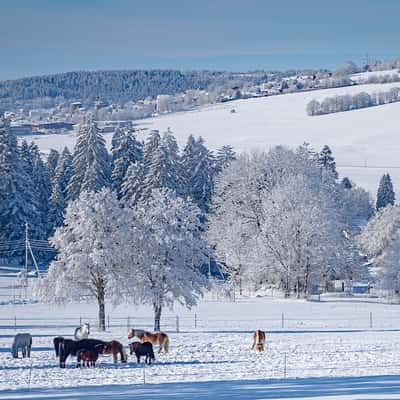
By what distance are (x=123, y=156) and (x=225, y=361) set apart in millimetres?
57594

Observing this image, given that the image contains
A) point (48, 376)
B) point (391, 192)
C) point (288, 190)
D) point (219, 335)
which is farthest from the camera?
point (391, 192)

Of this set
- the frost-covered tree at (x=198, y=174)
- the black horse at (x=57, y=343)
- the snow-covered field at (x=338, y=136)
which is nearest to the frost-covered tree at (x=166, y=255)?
the black horse at (x=57, y=343)

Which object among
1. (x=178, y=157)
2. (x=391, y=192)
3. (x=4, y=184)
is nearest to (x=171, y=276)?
(x=4, y=184)

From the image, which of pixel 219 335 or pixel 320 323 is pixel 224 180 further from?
pixel 219 335

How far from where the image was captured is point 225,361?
28844mm

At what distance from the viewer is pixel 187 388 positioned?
913 inches

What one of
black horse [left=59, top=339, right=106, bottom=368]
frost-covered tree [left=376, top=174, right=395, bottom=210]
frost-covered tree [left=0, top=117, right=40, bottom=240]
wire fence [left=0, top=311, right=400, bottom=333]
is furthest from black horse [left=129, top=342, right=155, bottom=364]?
frost-covered tree [left=376, top=174, right=395, bottom=210]

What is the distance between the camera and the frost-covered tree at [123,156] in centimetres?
8338

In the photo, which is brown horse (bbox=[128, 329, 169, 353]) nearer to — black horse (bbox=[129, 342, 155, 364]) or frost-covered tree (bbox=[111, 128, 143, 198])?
black horse (bbox=[129, 342, 155, 364])

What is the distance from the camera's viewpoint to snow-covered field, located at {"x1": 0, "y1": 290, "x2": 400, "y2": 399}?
899 inches

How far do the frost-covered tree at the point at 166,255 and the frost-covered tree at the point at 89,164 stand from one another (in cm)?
3598

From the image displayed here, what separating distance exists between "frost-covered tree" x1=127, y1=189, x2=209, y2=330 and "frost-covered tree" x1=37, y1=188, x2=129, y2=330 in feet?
3.53

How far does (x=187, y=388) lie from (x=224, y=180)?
48467 mm

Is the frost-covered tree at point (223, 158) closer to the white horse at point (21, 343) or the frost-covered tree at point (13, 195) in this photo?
the frost-covered tree at point (13, 195)
